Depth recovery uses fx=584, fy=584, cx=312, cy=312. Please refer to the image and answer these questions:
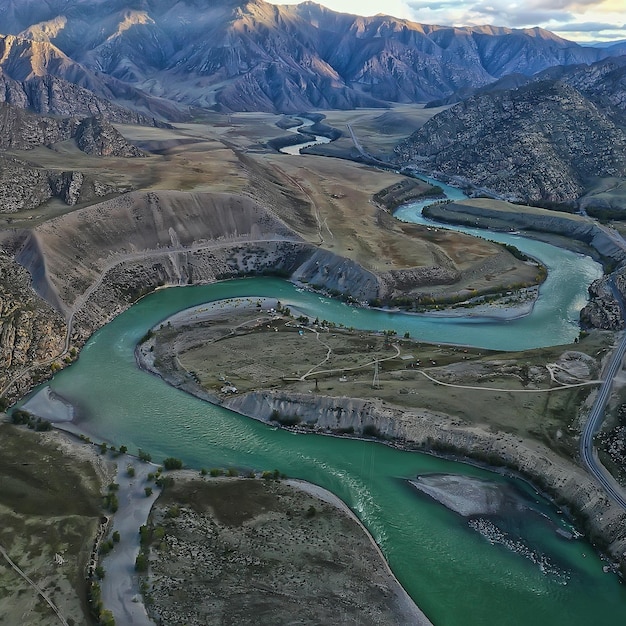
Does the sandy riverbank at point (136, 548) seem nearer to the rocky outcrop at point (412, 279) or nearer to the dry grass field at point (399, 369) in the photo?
the dry grass field at point (399, 369)

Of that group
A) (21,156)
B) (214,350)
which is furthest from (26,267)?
(21,156)

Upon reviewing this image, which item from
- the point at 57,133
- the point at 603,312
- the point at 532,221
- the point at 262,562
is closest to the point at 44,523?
the point at 262,562

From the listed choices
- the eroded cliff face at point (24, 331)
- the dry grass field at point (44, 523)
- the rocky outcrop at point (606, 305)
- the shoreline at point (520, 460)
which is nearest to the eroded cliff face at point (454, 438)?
the shoreline at point (520, 460)

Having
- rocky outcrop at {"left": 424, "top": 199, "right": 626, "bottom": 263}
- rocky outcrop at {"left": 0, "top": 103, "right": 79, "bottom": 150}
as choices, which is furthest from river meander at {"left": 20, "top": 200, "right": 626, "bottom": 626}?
rocky outcrop at {"left": 0, "top": 103, "right": 79, "bottom": 150}

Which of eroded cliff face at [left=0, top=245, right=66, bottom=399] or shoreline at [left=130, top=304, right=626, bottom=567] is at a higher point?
shoreline at [left=130, top=304, right=626, bottom=567]

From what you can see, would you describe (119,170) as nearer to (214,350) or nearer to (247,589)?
(214,350)

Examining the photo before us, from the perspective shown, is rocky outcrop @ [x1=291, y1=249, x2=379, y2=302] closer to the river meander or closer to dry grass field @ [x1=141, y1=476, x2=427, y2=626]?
the river meander
